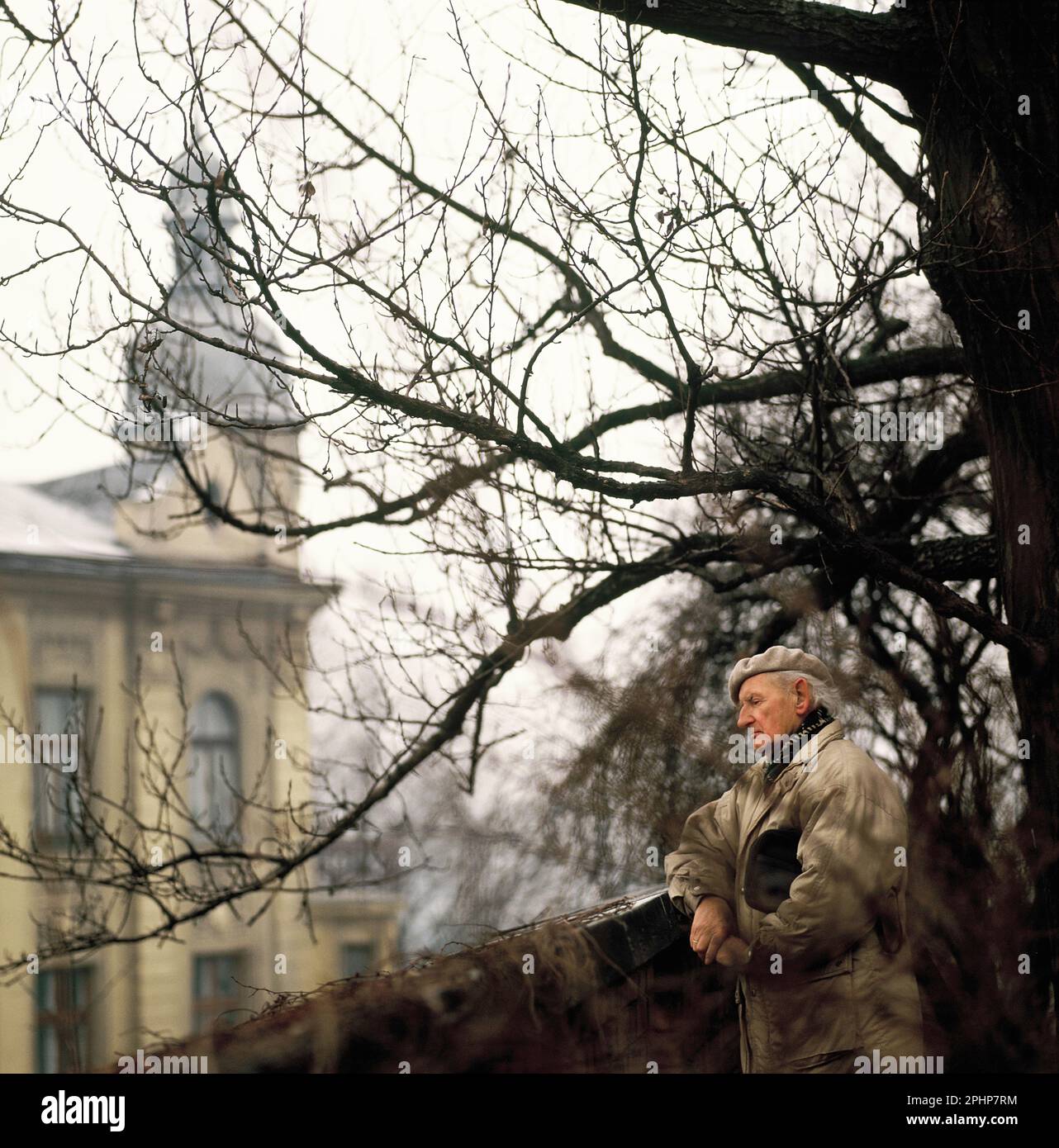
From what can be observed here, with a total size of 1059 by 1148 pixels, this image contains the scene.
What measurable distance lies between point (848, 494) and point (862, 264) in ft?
6.04

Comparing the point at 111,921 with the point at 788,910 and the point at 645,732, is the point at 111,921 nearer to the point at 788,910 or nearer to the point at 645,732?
the point at 645,732

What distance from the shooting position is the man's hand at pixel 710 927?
3.71m

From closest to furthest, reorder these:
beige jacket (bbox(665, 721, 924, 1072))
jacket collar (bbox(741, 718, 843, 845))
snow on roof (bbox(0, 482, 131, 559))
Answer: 1. beige jacket (bbox(665, 721, 924, 1072))
2. jacket collar (bbox(741, 718, 843, 845))
3. snow on roof (bbox(0, 482, 131, 559))

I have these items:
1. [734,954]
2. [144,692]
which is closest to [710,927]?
[734,954]

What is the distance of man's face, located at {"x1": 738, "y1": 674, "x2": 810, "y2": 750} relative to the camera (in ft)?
13.0

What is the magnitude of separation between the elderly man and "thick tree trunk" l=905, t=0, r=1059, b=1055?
2.24m

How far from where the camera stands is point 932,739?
162 inches

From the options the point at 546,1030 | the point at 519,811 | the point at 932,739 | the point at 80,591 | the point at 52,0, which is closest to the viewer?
the point at 546,1030

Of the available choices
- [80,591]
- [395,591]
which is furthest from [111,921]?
[395,591]

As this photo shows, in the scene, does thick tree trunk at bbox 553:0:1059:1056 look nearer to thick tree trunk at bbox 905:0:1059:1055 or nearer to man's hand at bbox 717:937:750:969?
thick tree trunk at bbox 905:0:1059:1055

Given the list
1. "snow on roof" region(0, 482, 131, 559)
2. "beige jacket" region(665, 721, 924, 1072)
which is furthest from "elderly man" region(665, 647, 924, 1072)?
"snow on roof" region(0, 482, 131, 559)

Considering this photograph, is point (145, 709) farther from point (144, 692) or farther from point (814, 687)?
point (814, 687)

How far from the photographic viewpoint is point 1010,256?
20.1 ft

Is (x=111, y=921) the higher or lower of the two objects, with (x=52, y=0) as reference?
lower
